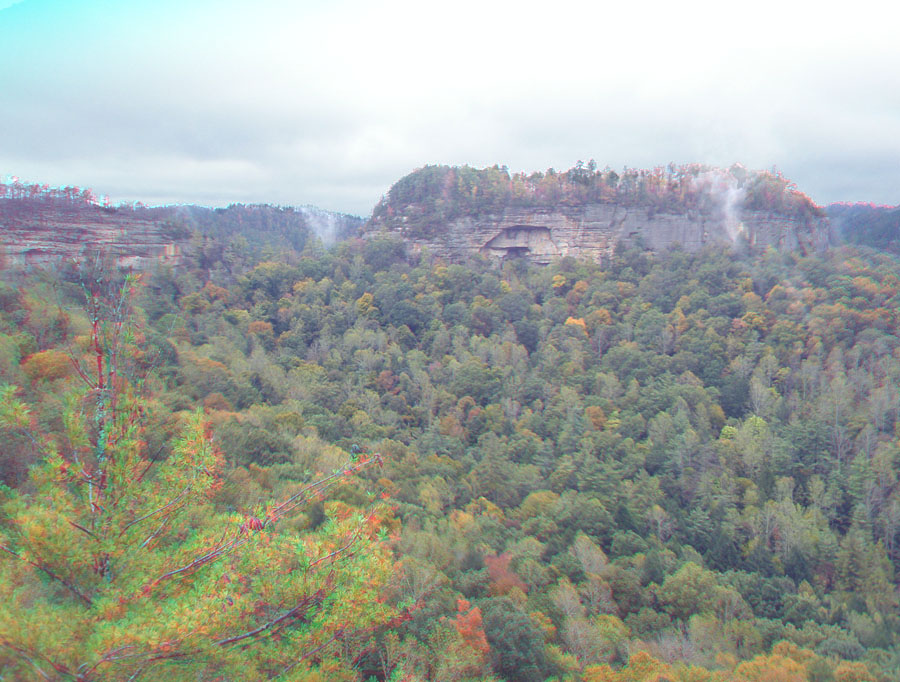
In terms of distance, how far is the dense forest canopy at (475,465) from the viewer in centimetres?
425

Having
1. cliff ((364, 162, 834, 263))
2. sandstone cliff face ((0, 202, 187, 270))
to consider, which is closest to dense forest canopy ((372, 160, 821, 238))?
cliff ((364, 162, 834, 263))

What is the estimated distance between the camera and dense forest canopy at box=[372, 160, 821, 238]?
159ft

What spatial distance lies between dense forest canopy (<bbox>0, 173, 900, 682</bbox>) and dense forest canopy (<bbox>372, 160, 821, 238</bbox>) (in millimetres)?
6635

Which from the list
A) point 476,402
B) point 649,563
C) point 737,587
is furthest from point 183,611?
point 476,402

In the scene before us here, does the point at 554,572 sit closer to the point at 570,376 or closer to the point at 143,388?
the point at 143,388

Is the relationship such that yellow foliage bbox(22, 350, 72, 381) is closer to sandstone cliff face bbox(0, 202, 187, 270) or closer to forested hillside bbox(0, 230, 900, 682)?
forested hillside bbox(0, 230, 900, 682)

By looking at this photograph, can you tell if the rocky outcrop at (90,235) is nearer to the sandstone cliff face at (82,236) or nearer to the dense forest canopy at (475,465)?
the sandstone cliff face at (82,236)

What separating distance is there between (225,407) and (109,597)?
20.1m

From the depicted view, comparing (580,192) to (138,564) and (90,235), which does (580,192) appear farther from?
(138,564)

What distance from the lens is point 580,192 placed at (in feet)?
172

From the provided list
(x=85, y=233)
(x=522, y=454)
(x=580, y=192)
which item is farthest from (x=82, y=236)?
(x=580, y=192)

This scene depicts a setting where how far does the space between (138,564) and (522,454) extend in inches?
932

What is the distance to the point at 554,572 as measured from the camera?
16375 mm

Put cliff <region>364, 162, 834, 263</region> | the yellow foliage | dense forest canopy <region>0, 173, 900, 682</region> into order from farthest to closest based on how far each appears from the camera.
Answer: cliff <region>364, 162, 834, 263</region> → the yellow foliage → dense forest canopy <region>0, 173, 900, 682</region>
